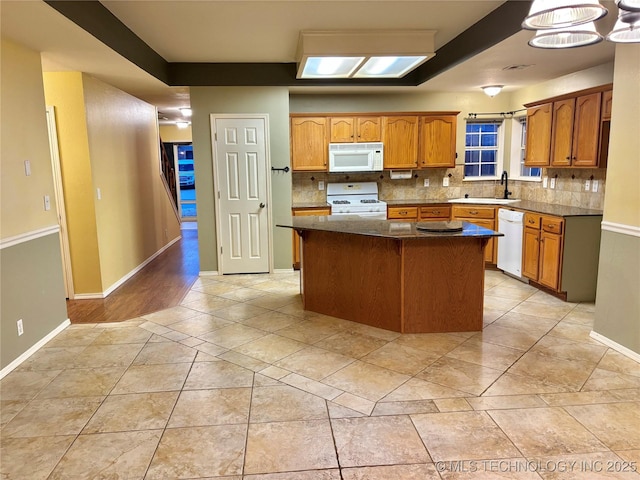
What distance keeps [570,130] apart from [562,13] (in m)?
2.78

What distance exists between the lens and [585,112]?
14.6 feet

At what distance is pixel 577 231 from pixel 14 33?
16.7 ft

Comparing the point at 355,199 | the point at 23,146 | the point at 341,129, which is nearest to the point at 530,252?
the point at 355,199

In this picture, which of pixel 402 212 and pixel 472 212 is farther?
pixel 402 212

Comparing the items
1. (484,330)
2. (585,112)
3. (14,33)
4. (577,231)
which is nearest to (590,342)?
(484,330)

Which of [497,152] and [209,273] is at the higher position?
[497,152]

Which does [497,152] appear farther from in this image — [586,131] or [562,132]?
[586,131]

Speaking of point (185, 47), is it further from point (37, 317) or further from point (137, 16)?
point (37, 317)

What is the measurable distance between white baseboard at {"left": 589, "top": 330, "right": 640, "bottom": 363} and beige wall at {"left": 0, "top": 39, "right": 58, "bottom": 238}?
14.8 ft

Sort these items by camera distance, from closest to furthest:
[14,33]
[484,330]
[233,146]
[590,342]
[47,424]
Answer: [47,424] → [14,33] → [590,342] → [484,330] → [233,146]

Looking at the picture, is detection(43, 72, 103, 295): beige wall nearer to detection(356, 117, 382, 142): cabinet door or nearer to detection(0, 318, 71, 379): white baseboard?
detection(0, 318, 71, 379): white baseboard

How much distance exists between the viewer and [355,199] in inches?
250

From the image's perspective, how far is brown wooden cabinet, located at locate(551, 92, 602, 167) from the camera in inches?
171

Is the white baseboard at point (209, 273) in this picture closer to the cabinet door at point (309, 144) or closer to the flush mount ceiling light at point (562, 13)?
the cabinet door at point (309, 144)
